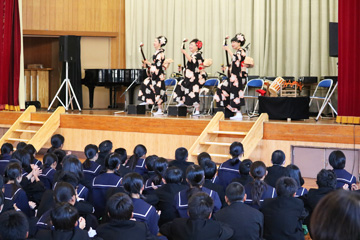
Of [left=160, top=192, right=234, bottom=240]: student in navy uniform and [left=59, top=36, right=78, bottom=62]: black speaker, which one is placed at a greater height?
[left=59, top=36, right=78, bottom=62]: black speaker

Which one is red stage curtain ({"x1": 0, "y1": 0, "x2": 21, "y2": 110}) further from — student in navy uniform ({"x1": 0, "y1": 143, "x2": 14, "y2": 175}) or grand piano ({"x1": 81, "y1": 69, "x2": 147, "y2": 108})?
student in navy uniform ({"x1": 0, "y1": 143, "x2": 14, "y2": 175})

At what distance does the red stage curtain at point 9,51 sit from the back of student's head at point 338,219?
1120 centimetres

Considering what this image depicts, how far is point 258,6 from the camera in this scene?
1273 centimetres

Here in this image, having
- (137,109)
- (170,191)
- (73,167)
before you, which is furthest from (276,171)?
(137,109)

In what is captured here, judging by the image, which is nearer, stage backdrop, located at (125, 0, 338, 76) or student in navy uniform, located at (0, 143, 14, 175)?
student in navy uniform, located at (0, 143, 14, 175)

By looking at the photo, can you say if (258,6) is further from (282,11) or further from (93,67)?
(93,67)

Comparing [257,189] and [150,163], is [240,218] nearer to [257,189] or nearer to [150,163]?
[257,189]

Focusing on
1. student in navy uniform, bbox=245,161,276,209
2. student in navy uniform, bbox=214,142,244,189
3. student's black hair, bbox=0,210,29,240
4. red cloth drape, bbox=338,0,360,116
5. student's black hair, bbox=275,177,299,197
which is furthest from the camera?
red cloth drape, bbox=338,0,360,116

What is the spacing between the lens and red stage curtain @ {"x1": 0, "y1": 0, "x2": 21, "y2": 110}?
1193cm

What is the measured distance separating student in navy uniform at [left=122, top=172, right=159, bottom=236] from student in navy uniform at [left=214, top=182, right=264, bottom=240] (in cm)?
42

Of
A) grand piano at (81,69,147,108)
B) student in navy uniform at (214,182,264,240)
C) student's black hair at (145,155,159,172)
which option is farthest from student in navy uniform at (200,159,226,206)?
grand piano at (81,69,147,108)

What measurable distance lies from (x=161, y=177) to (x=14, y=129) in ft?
21.8

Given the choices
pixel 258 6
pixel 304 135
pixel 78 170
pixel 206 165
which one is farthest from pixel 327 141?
pixel 258 6

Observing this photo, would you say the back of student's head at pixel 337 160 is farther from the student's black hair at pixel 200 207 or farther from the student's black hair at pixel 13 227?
the student's black hair at pixel 13 227
